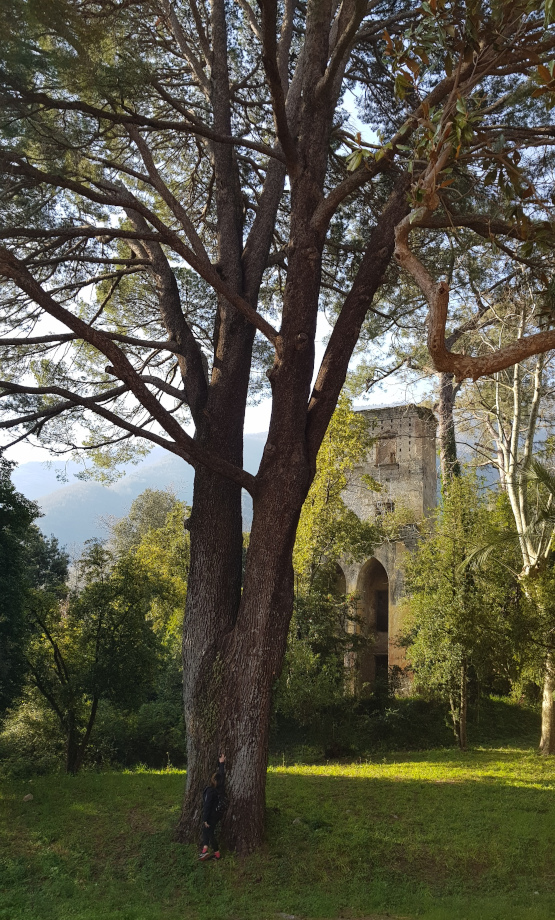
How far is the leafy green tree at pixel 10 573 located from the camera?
9695mm

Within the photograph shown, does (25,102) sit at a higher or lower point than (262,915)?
higher

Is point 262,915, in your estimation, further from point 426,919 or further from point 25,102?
point 25,102

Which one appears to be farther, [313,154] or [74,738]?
[74,738]

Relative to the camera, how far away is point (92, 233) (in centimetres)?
723

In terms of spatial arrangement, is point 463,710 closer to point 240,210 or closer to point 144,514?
point 240,210

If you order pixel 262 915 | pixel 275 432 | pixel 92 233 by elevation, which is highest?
pixel 92 233

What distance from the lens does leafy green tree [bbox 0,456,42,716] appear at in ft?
31.8

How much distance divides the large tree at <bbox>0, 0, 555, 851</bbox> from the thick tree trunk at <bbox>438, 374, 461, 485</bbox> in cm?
890

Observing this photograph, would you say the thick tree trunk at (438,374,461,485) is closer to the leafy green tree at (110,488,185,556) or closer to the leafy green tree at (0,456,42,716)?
the leafy green tree at (0,456,42,716)

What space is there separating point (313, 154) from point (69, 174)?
2.55m

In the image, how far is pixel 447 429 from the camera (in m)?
18.2

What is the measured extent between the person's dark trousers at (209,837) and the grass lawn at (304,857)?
0.51 ft

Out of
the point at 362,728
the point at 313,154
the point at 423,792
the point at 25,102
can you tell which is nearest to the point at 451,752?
the point at 362,728

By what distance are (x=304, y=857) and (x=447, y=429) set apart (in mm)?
12980
